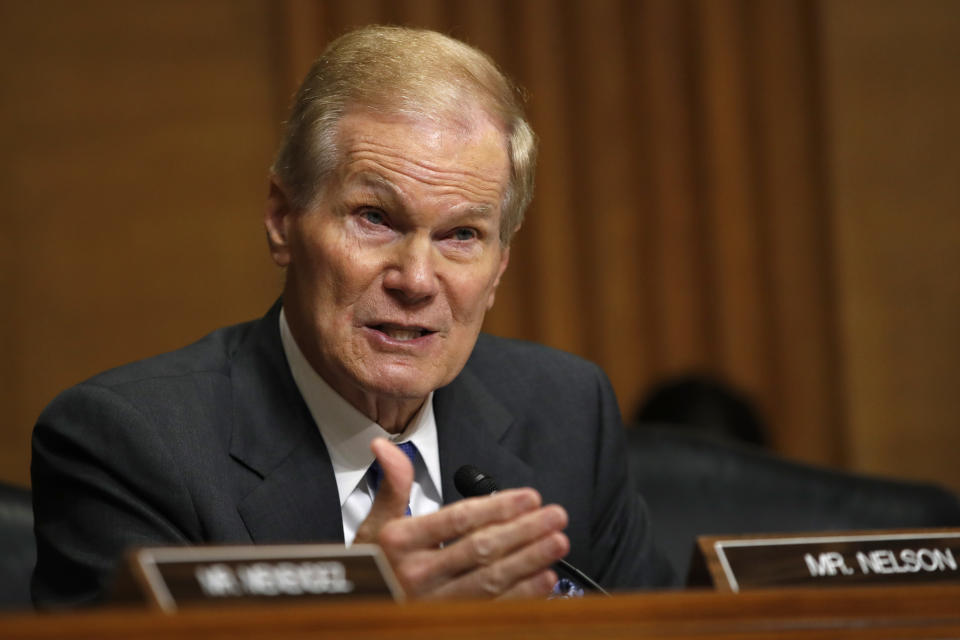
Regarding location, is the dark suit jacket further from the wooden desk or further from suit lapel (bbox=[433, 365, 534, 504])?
the wooden desk

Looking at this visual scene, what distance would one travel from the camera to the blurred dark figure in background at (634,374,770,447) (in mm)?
4066

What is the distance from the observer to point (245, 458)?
1932 millimetres

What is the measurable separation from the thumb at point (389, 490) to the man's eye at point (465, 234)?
54 centimetres

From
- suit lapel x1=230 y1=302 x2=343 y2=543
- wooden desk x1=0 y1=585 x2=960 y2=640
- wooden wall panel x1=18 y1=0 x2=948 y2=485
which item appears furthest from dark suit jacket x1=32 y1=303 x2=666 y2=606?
wooden wall panel x1=18 y1=0 x2=948 y2=485

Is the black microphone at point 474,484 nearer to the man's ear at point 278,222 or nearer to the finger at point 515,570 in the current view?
the finger at point 515,570

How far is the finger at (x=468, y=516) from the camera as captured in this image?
143 centimetres

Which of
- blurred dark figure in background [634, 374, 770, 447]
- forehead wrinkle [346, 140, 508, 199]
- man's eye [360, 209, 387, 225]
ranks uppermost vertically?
forehead wrinkle [346, 140, 508, 199]

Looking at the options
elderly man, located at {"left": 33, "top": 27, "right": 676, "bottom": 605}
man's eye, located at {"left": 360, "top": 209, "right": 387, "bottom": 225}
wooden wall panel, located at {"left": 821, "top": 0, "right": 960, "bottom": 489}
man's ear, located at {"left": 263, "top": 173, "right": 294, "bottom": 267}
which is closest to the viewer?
elderly man, located at {"left": 33, "top": 27, "right": 676, "bottom": 605}

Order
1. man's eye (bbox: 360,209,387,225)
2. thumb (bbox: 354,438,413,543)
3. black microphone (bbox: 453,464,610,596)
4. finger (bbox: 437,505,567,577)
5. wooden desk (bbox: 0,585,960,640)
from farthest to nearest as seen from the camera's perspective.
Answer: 1. man's eye (bbox: 360,209,387,225)
2. black microphone (bbox: 453,464,610,596)
3. thumb (bbox: 354,438,413,543)
4. finger (bbox: 437,505,567,577)
5. wooden desk (bbox: 0,585,960,640)

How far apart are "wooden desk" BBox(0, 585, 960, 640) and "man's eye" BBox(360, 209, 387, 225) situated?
0.94 m

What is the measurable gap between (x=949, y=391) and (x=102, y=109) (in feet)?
11.9

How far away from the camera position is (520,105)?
217 cm

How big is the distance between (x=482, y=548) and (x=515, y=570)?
0.16 feet

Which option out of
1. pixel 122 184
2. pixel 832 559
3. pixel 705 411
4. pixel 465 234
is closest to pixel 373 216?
pixel 465 234
